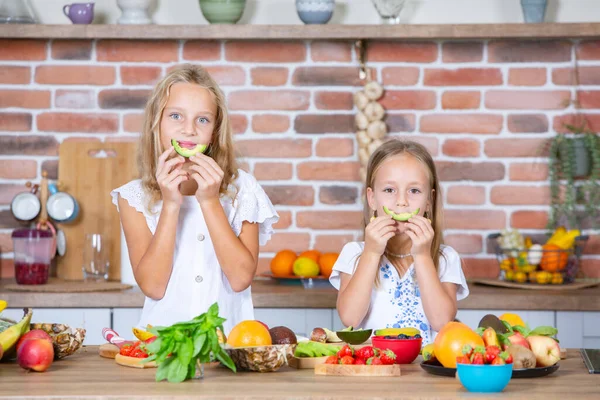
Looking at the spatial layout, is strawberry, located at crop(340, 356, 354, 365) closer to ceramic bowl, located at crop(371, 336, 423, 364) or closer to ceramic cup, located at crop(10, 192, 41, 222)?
ceramic bowl, located at crop(371, 336, 423, 364)

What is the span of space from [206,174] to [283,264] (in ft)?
3.44

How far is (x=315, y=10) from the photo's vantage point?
3314 mm

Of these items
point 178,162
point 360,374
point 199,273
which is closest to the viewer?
point 360,374

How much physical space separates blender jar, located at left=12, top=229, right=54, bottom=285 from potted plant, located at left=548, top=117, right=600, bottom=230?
1.87 metres

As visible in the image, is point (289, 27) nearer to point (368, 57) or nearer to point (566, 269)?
point (368, 57)

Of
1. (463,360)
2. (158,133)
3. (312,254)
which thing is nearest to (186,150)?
(158,133)

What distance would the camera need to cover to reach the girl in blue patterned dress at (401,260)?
92.5 inches

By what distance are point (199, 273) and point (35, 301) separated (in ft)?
2.71

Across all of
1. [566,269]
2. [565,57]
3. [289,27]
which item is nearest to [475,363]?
[566,269]

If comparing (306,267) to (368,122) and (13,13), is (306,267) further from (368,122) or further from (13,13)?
(13,13)

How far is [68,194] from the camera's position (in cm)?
336

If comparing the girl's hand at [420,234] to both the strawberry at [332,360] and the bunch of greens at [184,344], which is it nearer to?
the strawberry at [332,360]

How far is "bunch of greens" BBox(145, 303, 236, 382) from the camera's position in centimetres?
155

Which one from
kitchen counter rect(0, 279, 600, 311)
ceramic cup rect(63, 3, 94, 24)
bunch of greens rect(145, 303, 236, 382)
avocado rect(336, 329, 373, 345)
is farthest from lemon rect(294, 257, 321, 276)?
bunch of greens rect(145, 303, 236, 382)
